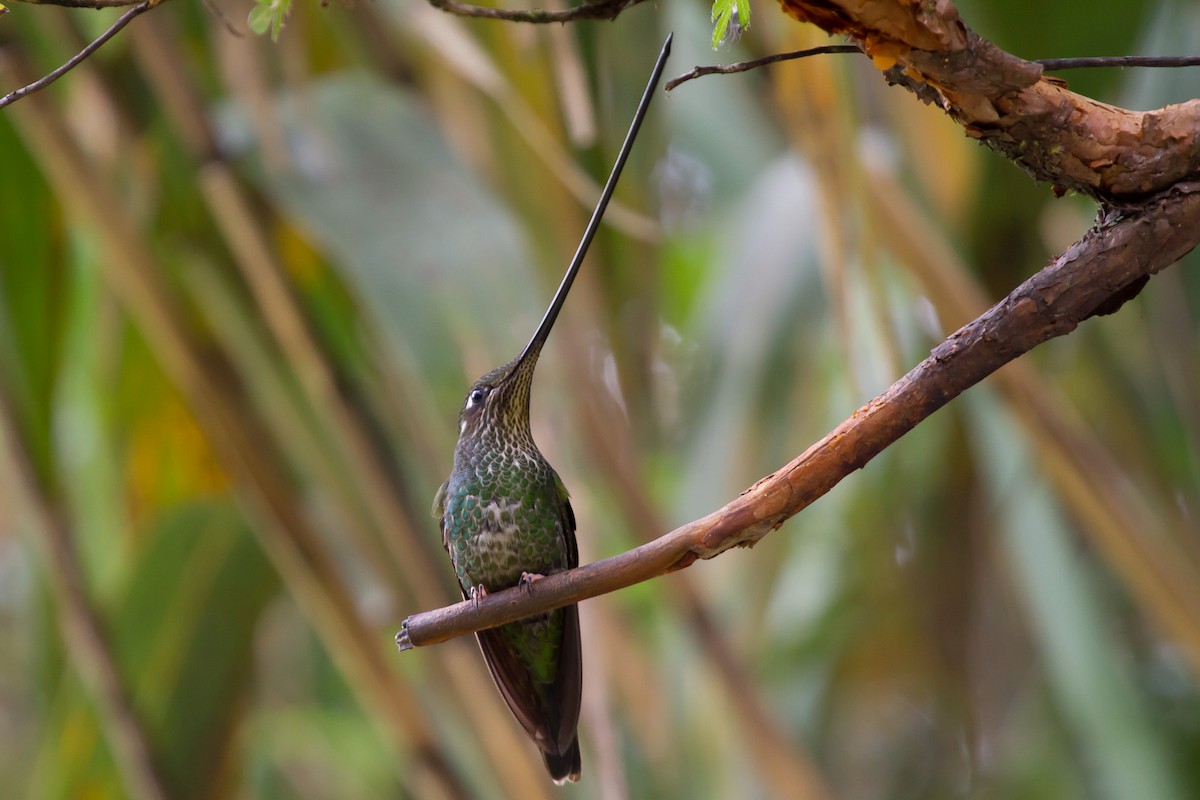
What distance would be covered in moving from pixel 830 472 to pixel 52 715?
2.34m

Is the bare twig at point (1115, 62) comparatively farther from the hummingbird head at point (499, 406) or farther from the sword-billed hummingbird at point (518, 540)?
the hummingbird head at point (499, 406)

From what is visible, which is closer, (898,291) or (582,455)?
(582,455)

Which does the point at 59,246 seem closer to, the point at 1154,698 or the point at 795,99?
the point at 795,99

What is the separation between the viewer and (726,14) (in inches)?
32.5

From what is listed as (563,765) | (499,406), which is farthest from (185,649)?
(563,765)

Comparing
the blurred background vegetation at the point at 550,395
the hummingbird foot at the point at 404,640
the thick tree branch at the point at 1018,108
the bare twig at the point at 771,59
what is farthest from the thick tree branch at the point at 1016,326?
the blurred background vegetation at the point at 550,395

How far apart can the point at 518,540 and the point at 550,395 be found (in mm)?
457

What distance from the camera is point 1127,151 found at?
825mm

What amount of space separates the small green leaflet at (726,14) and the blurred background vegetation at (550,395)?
2.62ft

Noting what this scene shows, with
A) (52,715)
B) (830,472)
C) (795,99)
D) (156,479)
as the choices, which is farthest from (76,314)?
(830,472)

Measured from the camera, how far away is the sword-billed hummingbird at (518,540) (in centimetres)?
156

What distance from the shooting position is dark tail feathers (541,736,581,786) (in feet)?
4.97

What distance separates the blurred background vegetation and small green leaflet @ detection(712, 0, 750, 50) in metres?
0.80

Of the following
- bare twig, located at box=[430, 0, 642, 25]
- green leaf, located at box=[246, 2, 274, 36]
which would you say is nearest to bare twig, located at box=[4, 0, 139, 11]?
green leaf, located at box=[246, 2, 274, 36]
